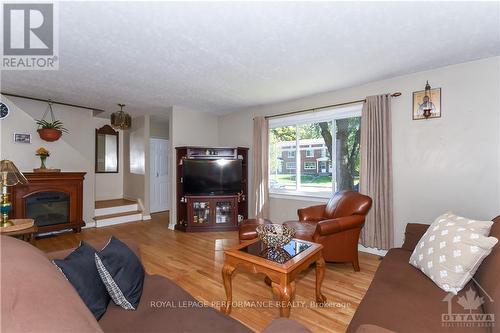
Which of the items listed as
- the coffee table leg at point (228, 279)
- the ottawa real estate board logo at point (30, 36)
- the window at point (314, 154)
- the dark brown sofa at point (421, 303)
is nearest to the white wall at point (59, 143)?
the ottawa real estate board logo at point (30, 36)

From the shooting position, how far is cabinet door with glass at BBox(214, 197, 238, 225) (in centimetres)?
459

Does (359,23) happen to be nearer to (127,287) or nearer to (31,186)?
(127,287)

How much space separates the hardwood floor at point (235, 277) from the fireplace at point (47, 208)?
0.31 metres

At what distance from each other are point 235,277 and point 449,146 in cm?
290

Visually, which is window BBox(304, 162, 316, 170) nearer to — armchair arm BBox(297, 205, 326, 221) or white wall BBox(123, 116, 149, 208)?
armchair arm BBox(297, 205, 326, 221)

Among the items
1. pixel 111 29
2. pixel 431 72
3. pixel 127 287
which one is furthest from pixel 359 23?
pixel 127 287

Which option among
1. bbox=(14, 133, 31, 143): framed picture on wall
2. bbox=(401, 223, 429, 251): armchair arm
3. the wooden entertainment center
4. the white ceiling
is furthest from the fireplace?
bbox=(401, 223, 429, 251): armchair arm

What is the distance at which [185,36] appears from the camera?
2082mm

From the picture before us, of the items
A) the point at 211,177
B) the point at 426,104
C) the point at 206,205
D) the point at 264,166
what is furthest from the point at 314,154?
the point at 206,205

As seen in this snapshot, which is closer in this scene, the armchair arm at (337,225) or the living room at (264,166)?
the living room at (264,166)

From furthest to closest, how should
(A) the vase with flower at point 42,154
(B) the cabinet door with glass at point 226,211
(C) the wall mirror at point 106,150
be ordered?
(C) the wall mirror at point 106,150, (B) the cabinet door with glass at point 226,211, (A) the vase with flower at point 42,154

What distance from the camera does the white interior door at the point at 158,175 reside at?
6030 millimetres

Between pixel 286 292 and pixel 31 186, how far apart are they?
4480 mm

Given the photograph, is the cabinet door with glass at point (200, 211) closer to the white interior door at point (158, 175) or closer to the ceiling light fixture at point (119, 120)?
the ceiling light fixture at point (119, 120)
